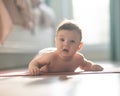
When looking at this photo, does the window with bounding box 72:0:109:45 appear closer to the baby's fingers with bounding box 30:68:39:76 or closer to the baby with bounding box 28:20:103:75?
the baby with bounding box 28:20:103:75

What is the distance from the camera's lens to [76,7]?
3.41 metres

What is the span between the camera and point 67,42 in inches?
44.6

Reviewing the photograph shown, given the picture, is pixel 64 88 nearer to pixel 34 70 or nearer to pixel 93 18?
pixel 34 70

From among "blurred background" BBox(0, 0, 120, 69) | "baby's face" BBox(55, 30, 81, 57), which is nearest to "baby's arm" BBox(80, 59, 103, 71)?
"baby's face" BBox(55, 30, 81, 57)

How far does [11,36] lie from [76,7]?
4.21 feet

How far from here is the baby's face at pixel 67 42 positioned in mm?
1136

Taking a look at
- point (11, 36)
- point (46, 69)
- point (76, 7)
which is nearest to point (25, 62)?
point (11, 36)

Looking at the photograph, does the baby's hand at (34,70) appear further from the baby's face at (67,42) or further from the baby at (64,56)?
the baby's face at (67,42)

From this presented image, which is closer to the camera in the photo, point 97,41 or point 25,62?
point 25,62

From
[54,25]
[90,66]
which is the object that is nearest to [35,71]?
[90,66]

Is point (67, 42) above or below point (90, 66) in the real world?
above

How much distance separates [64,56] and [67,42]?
0.07 meters

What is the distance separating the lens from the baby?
1.14 meters

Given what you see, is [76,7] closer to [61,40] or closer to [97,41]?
[97,41]
